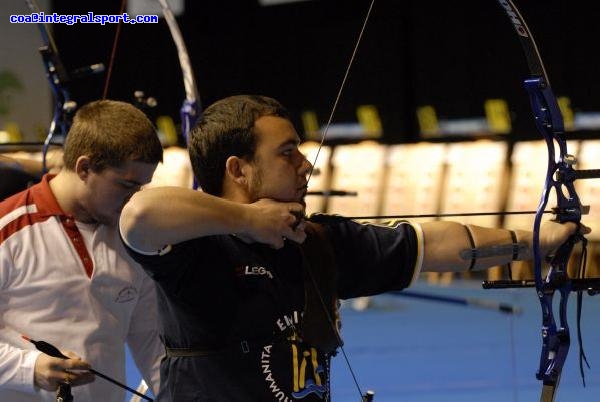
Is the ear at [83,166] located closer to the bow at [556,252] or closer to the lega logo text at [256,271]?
the lega logo text at [256,271]

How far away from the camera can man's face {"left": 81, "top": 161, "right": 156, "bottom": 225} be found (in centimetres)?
226

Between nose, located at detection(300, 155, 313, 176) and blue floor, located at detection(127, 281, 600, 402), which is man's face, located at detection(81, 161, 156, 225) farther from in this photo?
blue floor, located at detection(127, 281, 600, 402)

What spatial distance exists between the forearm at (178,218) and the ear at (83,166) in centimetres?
52

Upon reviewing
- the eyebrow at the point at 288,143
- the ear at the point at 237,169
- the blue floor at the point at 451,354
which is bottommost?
the blue floor at the point at 451,354

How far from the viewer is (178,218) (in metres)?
1.73

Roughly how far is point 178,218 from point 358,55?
1006 cm

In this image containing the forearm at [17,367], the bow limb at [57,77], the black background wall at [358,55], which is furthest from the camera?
the black background wall at [358,55]

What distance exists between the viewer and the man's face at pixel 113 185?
2.26 m

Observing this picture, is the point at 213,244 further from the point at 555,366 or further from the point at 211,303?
the point at 555,366

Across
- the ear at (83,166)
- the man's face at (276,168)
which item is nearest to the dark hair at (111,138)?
the ear at (83,166)

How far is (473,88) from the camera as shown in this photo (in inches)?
423

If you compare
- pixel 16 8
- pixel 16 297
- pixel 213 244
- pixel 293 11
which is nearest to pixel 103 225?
pixel 16 297

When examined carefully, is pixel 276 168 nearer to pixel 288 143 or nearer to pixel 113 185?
pixel 288 143

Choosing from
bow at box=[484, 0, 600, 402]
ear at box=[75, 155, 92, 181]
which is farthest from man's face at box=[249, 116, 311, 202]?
ear at box=[75, 155, 92, 181]
